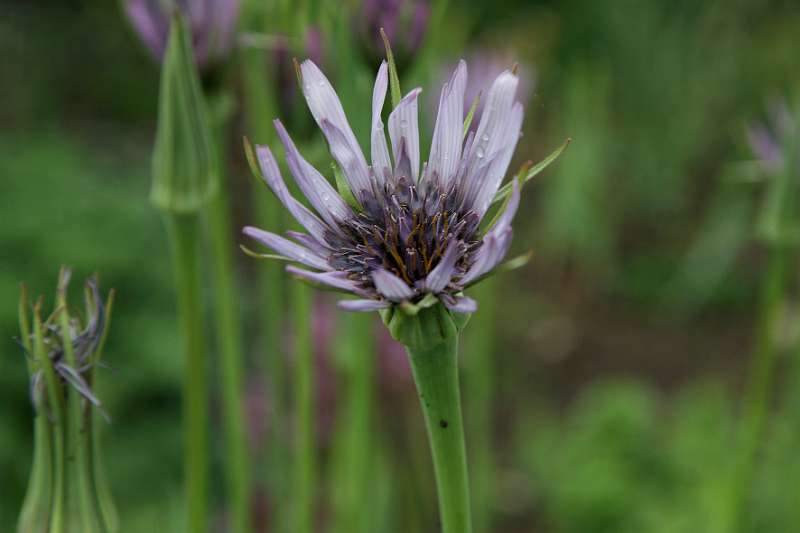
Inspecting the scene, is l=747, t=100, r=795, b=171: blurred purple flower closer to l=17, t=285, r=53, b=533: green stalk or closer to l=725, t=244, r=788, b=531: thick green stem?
l=725, t=244, r=788, b=531: thick green stem

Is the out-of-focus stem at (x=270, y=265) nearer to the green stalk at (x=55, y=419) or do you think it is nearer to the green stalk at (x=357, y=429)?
the green stalk at (x=357, y=429)

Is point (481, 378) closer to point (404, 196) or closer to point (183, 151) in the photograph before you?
point (183, 151)

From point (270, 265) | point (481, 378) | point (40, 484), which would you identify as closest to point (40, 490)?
point (40, 484)

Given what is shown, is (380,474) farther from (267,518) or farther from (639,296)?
(639,296)

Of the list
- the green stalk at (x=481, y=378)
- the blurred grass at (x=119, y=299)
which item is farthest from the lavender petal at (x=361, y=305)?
the blurred grass at (x=119, y=299)

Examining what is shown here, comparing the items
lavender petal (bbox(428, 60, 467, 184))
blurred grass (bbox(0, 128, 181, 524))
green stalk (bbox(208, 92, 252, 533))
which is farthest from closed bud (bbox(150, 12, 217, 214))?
blurred grass (bbox(0, 128, 181, 524))

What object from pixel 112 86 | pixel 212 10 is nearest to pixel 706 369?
pixel 212 10

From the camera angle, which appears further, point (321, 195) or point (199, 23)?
point (199, 23)
